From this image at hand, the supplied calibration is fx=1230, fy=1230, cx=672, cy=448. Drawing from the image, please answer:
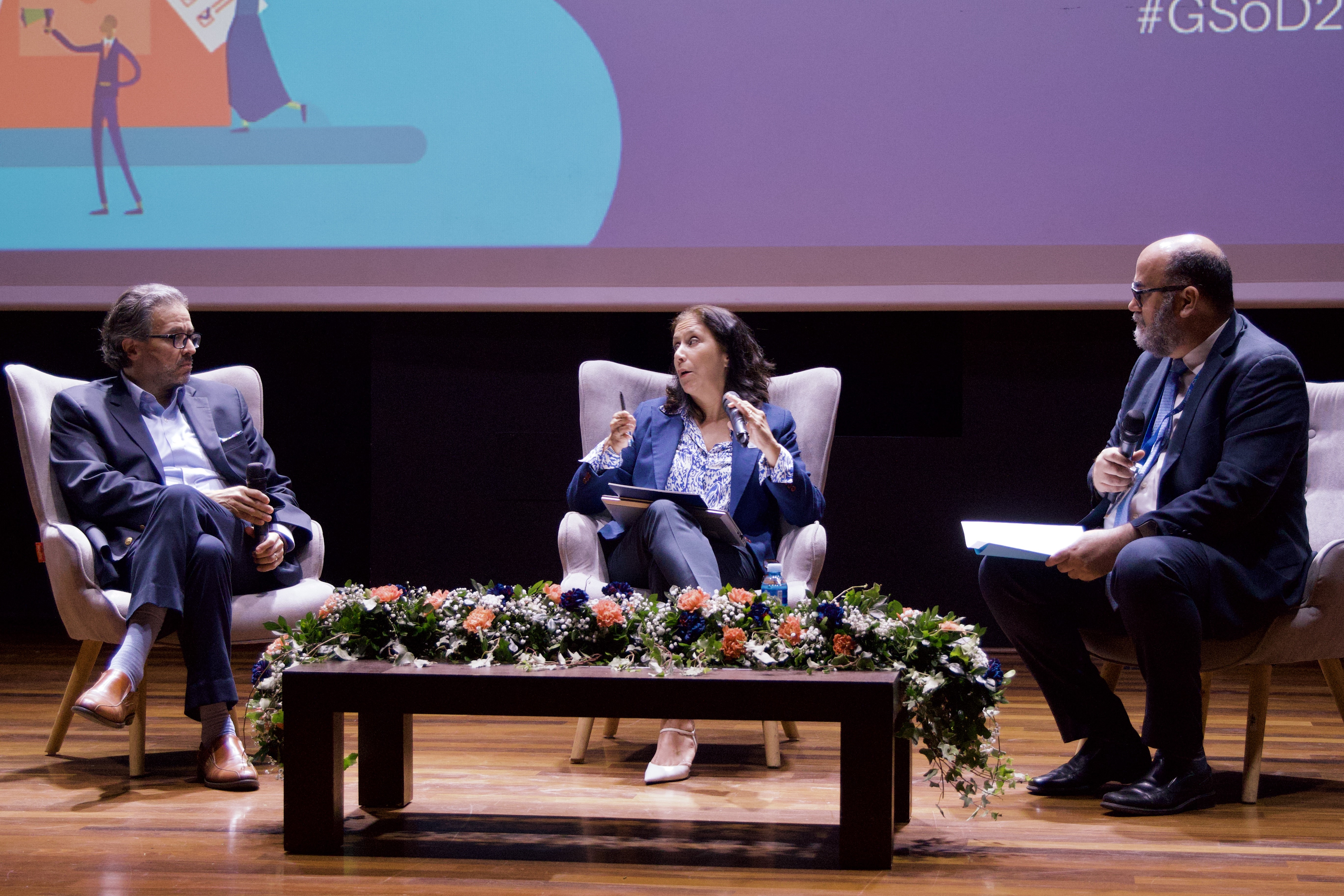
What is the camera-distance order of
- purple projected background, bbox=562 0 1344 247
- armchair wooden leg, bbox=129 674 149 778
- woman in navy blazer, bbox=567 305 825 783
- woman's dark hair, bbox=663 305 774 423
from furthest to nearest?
1. purple projected background, bbox=562 0 1344 247
2. woman's dark hair, bbox=663 305 774 423
3. woman in navy blazer, bbox=567 305 825 783
4. armchair wooden leg, bbox=129 674 149 778

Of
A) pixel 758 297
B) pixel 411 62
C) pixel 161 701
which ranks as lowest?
pixel 161 701

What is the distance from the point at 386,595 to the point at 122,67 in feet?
8.90

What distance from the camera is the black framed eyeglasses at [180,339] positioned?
10.0 feet

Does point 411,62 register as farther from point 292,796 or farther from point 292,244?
point 292,796

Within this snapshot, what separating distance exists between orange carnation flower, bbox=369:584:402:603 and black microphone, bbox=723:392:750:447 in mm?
1215

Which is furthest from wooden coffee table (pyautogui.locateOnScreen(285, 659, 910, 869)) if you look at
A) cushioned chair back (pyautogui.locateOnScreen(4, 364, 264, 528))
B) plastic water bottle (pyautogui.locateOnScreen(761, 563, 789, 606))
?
cushioned chair back (pyautogui.locateOnScreen(4, 364, 264, 528))

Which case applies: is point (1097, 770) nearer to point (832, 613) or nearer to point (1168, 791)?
point (1168, 791)

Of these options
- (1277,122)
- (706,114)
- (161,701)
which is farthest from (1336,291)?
(161,701)

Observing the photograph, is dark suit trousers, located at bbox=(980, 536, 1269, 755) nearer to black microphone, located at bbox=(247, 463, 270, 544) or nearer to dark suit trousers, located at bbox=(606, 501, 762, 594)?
dark suit trousers, located at bbox=(606, 501, 762, 594)

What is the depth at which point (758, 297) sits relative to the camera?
4.02 meters

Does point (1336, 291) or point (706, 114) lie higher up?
point (706, 114)

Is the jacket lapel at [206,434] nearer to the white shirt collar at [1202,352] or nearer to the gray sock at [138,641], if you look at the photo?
the gray sock at [138,641]

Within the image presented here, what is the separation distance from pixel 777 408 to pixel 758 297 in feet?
2.56

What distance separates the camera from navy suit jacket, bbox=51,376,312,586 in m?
2.85
